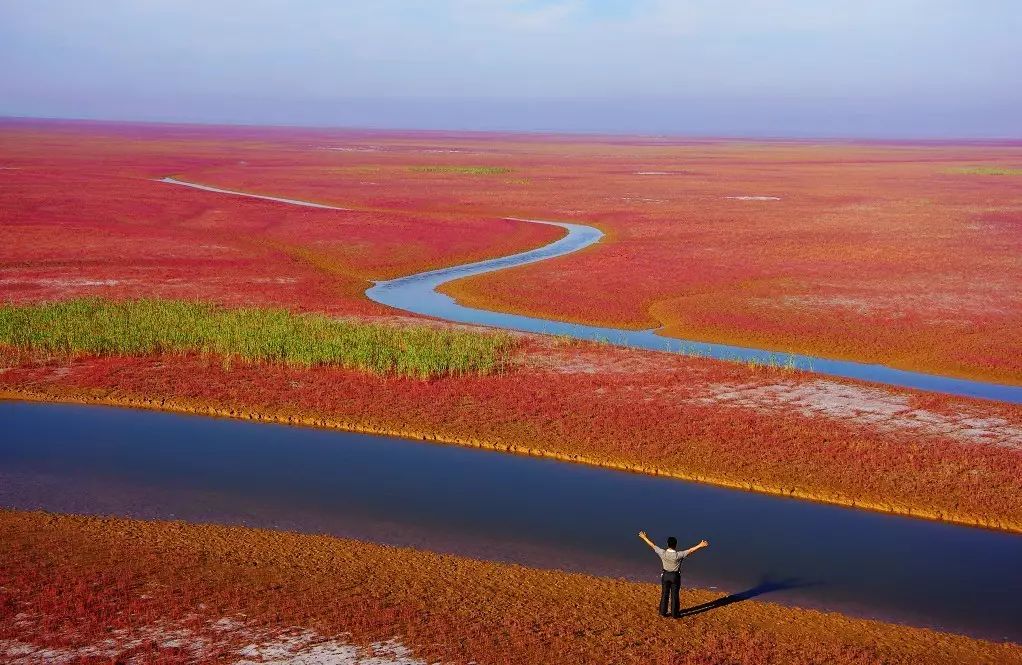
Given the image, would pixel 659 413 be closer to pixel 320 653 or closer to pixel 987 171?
pixel 320 653

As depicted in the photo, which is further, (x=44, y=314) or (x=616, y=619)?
(x=44, y=314)

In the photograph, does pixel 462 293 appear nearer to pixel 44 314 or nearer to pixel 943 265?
pixel 44 314

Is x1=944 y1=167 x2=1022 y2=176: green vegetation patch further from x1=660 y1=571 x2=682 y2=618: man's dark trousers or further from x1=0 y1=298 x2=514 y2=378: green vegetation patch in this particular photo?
x1=660 y1=571 x2=682 y2=618: man's dark trousers

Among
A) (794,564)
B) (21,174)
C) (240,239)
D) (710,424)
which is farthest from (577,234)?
(21,174)

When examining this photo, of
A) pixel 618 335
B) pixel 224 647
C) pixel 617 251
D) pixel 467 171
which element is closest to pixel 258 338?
pixel 618 335

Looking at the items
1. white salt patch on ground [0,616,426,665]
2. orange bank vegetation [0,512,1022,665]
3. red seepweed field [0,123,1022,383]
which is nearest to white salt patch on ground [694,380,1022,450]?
red seepweed field [0,123,1022,383]

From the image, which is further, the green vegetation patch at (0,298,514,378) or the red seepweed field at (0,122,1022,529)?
the green vegetation patch at (0,298,514,378)

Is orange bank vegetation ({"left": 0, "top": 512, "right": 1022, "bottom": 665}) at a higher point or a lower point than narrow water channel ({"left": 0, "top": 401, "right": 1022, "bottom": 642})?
higher
